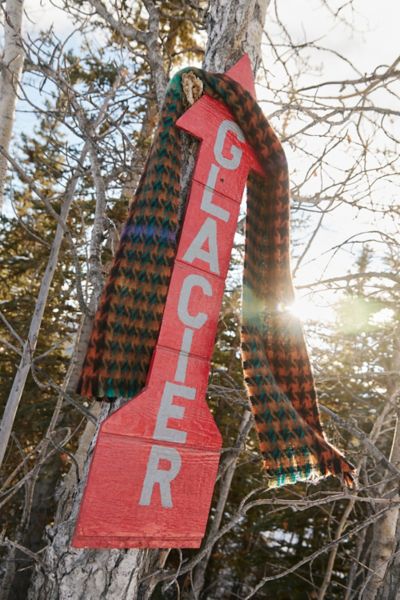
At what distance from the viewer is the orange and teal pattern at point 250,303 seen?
1372mm

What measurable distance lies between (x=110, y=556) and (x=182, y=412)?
1.66ft

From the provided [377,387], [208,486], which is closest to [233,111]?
[208,486]

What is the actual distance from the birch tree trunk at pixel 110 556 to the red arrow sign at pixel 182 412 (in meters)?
0.16

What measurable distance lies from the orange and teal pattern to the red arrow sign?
52mm

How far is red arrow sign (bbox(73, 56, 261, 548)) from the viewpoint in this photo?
1.25 meters

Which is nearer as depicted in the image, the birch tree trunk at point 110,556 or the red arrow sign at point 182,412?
the red arrow sign at point 182,412

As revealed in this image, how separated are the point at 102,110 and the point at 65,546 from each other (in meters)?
2.42

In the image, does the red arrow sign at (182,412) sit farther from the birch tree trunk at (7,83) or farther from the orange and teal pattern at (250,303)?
the birch tree trunk at (7,83)

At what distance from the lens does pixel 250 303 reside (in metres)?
1.66

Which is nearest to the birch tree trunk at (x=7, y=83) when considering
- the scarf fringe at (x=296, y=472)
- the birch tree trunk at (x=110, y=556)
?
the birch tree trunk at (x=110, y=556)

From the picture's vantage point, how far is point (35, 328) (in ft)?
10.3

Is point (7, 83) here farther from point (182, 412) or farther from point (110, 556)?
point (110, 556)

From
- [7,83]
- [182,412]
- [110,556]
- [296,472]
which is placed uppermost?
[7,83]

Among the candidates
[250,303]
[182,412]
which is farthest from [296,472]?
[250,303]
